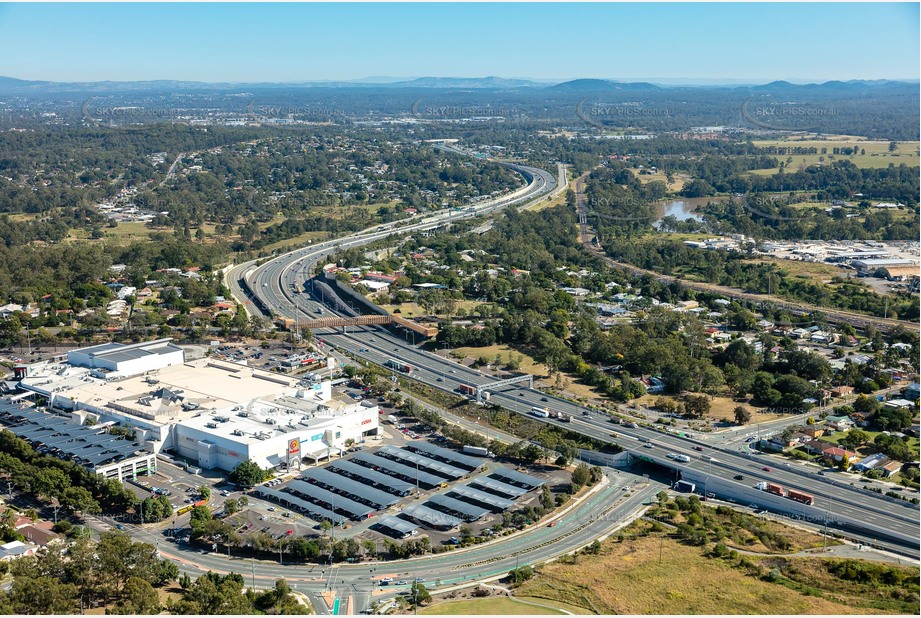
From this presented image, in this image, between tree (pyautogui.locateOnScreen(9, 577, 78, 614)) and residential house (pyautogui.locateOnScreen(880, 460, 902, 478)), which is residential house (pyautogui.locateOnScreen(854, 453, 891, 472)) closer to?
residential house (pyautogui.locateOnScreen(880, 460, 902, 478))

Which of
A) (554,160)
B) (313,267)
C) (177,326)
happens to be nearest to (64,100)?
(554,160)

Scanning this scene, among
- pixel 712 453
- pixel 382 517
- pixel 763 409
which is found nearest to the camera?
pixel 382 517

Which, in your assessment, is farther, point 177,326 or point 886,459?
point 177,326

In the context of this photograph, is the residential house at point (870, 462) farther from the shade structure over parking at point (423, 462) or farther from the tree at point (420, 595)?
the tree at point (420, 595)

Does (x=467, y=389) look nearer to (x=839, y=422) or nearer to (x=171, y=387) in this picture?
(x=171, y=387)

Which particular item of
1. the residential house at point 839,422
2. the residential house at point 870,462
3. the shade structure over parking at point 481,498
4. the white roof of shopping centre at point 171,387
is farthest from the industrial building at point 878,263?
the shade structure over parking at point 481,498

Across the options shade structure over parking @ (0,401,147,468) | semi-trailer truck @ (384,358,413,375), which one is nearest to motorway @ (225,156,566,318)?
semi-trailer truck @ (384,358,413,375)

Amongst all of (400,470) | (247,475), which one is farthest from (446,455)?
(247,475)

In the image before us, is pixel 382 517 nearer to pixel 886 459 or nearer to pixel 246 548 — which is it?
pixel 246 548
